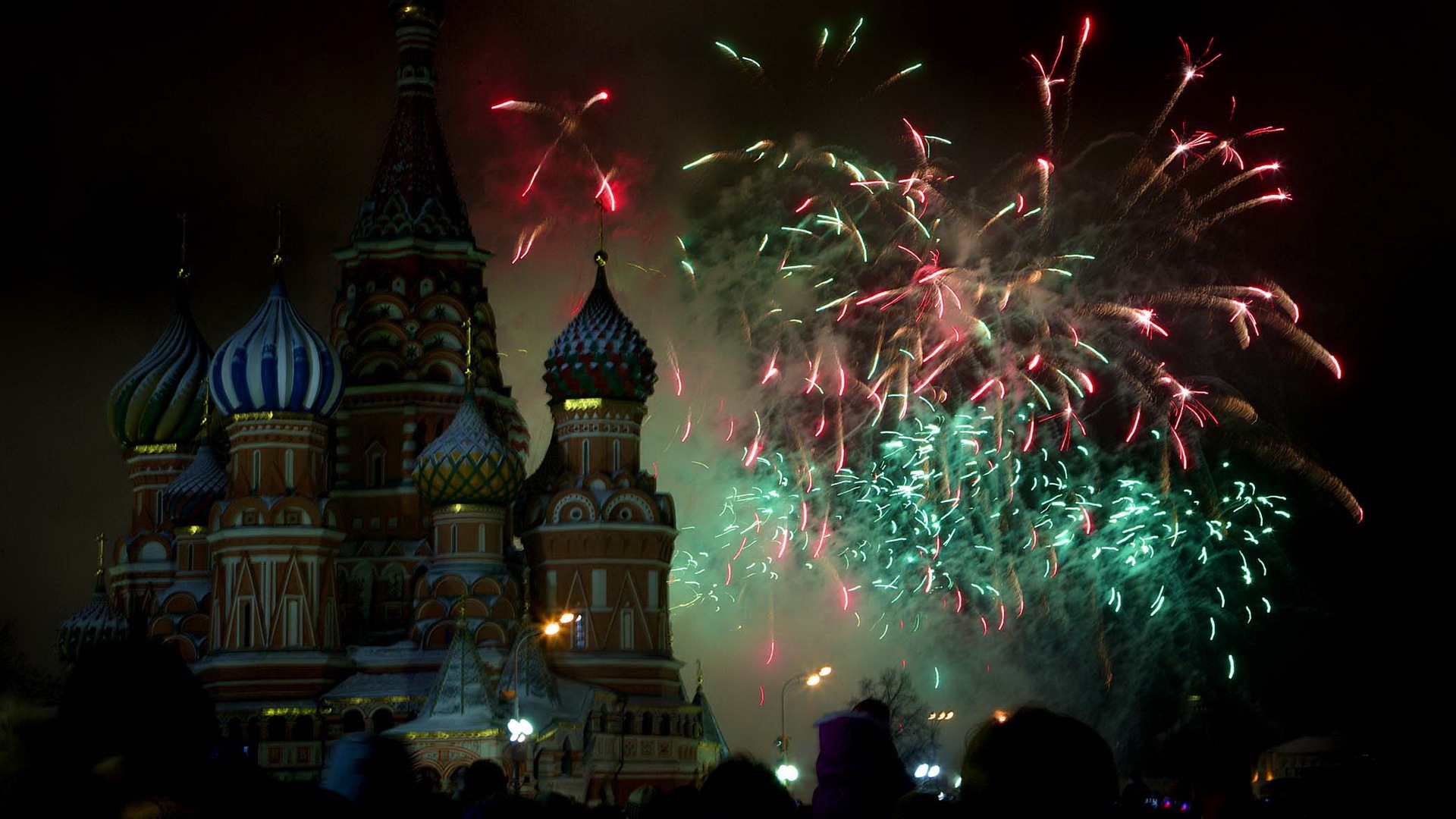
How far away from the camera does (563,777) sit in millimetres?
33812

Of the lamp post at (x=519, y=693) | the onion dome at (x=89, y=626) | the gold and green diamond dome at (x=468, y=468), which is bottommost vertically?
the lamp post at (x=519, y=693)

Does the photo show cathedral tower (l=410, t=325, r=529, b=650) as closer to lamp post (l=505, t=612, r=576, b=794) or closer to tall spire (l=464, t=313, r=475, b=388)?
tall spire (l=464, t=313, r=475, b=388)

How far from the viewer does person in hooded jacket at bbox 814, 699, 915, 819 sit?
20.8 ft

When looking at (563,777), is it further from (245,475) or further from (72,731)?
(72,731)

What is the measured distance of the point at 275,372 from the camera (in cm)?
3506

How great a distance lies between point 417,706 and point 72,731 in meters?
28.9

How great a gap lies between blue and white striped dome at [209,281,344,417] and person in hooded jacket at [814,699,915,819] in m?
29.5

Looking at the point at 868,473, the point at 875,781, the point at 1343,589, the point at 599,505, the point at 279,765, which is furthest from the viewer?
the point at 599,505

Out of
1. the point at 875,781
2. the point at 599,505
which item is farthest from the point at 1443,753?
the point at 599,505

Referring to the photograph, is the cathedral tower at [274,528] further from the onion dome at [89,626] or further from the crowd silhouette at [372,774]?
the crowd silhouette at [372,774]

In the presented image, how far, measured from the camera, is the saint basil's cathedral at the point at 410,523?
112ft

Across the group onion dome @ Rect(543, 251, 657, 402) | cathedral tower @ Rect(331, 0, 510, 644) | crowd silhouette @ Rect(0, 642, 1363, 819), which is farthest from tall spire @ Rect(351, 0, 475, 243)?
crowd silhouette @ Rect(0, 642, 1363, 819)

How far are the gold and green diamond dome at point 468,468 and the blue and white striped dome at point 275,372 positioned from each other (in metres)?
1.90

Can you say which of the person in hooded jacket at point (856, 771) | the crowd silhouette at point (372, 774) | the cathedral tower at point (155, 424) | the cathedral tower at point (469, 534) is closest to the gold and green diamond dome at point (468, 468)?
the cathedral tower at point (469, 534)
